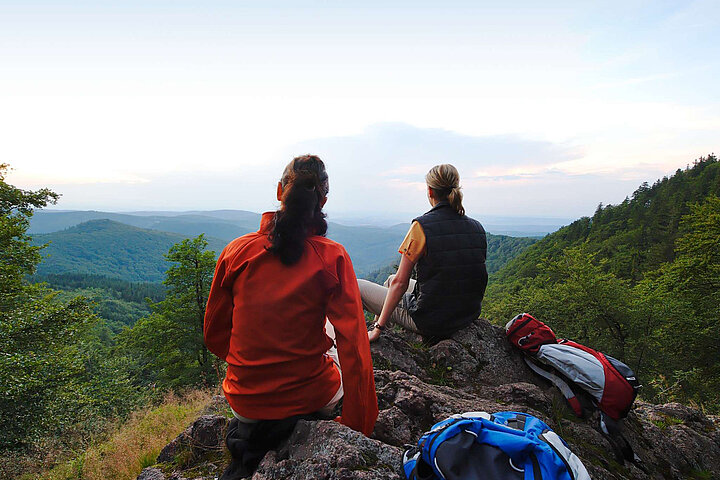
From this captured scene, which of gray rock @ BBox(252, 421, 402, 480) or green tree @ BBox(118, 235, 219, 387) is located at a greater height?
gray rock @ BBox(252, 421, 402, 480)

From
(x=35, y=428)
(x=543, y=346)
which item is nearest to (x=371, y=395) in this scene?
(x=543, y=346)

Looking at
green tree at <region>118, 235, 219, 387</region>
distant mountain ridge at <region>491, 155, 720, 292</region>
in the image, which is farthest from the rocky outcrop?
distant mountain ridge at <region>491, 155, 720, 292</region>

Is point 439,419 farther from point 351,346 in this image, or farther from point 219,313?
point 219,313

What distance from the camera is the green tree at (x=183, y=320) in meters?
18.3

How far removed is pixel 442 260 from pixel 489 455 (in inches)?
87.0

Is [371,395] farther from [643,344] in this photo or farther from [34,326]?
[643,344]

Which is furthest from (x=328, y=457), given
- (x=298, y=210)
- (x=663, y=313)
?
(x=663, y=313)

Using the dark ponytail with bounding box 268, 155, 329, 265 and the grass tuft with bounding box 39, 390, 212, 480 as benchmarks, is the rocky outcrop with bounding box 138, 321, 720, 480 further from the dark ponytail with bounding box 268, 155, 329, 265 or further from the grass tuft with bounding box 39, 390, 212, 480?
the dark ponytail with bounding box 268, 155, 329, 265

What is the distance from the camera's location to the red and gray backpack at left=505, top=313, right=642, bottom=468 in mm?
3172

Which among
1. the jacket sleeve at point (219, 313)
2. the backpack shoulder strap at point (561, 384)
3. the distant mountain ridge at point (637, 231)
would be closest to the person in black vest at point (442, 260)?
the backpack shoulder strap at point (561, 384)

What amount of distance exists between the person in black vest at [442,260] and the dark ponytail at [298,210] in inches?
67.2

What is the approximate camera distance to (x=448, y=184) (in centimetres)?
379

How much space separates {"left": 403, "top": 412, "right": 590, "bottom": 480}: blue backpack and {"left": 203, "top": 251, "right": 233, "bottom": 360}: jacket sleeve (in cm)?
154

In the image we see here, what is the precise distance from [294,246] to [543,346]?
124 inches
